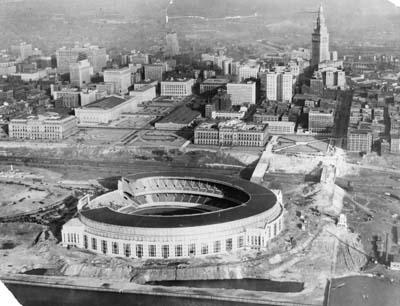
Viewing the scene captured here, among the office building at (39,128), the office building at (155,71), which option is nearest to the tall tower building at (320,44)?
the office building at (155,71)

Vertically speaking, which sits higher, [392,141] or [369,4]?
[369,4]

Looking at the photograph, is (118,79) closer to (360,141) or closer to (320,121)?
(320,121)

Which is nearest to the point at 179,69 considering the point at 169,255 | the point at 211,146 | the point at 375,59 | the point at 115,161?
the point at 375,59

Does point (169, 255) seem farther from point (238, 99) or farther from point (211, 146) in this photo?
point (238, 99)

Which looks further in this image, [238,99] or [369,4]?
[238,99]

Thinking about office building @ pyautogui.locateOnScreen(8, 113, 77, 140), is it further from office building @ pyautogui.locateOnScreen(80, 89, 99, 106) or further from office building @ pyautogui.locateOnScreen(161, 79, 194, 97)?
office building @ pyautogui.locateOnScreen(161, 79, 194, 97)

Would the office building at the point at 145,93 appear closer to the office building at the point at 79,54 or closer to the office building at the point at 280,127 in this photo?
the office building at the point at 79,54
